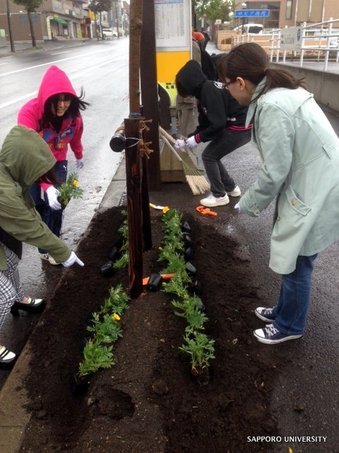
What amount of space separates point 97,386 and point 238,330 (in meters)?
0.98

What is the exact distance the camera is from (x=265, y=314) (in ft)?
9.83

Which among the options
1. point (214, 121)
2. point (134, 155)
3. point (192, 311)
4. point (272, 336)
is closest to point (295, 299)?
→ point (272, 336)

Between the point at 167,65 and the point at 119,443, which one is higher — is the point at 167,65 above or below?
above

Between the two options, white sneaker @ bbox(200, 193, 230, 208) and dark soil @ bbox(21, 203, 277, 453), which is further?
white sneaker @ bbox(200, 193, 230, 208)

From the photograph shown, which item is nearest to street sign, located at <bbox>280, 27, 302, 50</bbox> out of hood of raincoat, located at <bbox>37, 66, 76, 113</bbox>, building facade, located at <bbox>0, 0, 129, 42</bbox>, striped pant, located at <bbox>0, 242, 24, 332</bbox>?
hood of raincoat, located at <bbox>37, 66, 76, 113</bbox>

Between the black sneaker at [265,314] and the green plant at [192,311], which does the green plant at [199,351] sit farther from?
the black sneaker at [265,314]

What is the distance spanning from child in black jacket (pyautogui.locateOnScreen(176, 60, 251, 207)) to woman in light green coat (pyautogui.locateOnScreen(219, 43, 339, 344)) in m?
1.79

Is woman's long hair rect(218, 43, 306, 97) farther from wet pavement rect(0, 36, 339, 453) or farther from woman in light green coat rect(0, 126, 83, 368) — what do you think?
wet pavement rect(0, 36, 339, 453)

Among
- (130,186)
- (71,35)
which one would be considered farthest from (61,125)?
(71,35)

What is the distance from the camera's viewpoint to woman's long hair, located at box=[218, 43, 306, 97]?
2.28m

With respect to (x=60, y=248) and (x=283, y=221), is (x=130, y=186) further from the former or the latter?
(x=283, y=221)

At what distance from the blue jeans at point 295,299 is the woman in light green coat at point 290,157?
1cm

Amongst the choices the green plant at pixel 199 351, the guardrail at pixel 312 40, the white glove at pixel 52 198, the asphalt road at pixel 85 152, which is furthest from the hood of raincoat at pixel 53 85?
the guardrail at pixel 312 40

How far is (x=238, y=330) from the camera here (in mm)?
2830
